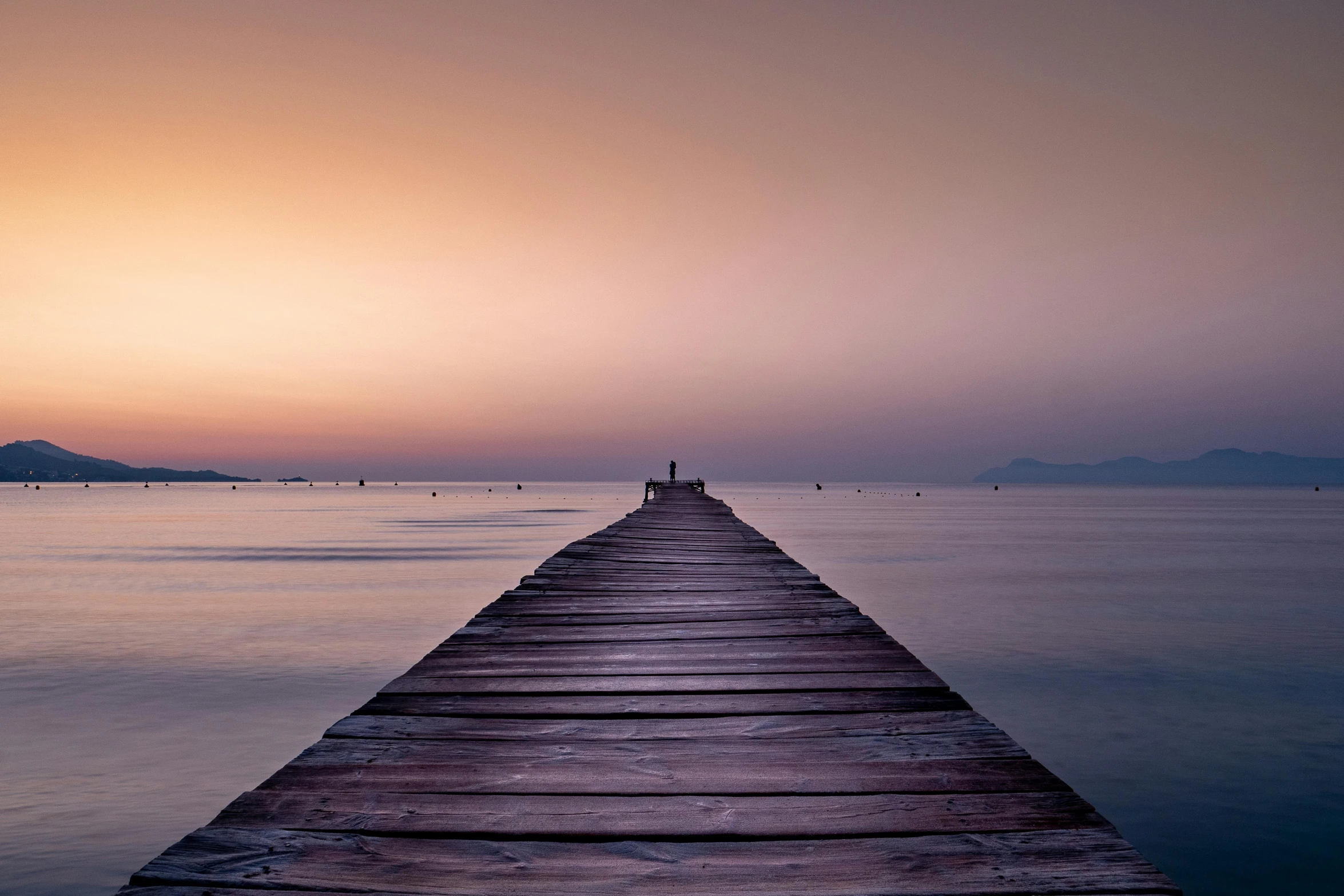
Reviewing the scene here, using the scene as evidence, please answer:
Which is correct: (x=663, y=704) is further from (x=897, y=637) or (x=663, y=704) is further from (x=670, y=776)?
(x=897, y=637)

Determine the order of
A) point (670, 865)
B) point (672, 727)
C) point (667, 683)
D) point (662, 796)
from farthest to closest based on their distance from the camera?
point (667, 683) → point (672, 727) → point (662, 796) → point (670, 865)

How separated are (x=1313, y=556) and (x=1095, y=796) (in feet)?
90.1

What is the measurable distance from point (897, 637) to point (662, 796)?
1209 centimetres

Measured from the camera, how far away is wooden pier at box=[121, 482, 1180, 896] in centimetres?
222

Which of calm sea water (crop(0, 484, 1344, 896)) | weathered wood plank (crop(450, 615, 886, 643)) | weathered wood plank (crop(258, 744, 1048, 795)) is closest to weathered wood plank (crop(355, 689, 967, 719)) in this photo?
weathered wood plank (crop(258, 744, 1048, 795))

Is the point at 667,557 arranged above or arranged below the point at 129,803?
above

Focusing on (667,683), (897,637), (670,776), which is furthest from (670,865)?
(897,637)

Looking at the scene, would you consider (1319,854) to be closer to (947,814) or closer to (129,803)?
(947,814)

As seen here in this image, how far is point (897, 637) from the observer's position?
45.9 ft

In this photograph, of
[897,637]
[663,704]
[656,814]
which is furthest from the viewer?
[897,637]

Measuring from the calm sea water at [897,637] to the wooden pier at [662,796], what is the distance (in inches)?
139

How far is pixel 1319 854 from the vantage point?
5.82 m

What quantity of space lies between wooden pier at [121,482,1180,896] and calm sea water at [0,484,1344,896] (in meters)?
3.54

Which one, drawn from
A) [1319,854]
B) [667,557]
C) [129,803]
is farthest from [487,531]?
[1319,854]
